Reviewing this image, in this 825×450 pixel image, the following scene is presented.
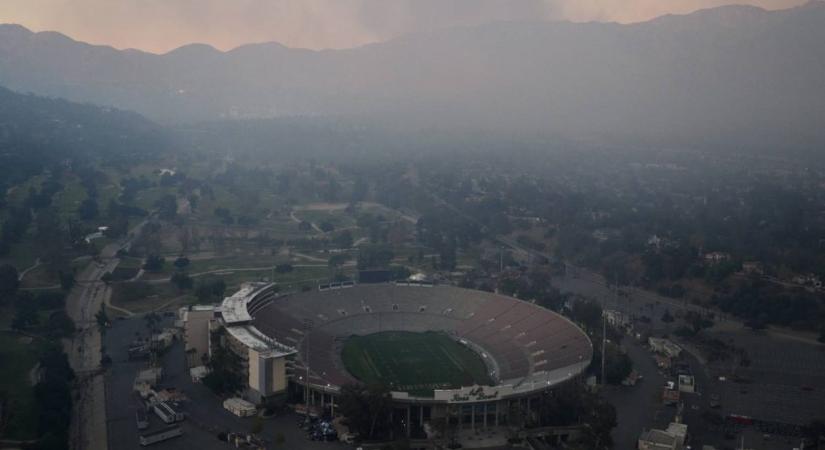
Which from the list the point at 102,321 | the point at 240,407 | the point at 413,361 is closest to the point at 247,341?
the point at 240,407

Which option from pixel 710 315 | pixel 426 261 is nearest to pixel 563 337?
pixel 710 315

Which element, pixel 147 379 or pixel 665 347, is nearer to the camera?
pixel 147 379

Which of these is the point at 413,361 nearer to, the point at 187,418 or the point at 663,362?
the point at 187,418

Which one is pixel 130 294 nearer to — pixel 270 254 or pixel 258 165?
Answer: pixel 270 254

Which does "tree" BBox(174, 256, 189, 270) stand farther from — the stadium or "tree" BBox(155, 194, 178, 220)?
"tree" BBox(155, 194, 178, 220)

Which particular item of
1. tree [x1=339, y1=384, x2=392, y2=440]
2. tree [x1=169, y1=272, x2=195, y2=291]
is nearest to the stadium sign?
tree [x1=339, y1=384, x2=392, y2=440]

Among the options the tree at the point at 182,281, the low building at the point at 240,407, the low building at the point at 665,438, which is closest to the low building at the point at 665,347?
the low building at the point at 665,438

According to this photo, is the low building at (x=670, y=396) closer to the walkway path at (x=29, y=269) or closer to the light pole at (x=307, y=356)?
the light pole at (x=307, y=356)
